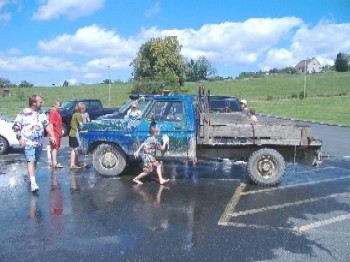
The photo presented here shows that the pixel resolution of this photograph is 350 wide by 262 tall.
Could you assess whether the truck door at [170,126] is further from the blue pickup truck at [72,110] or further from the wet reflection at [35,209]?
the blue pickup truck at [72,110]

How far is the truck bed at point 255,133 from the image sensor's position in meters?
8.45

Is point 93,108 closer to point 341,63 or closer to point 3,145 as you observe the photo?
point 3,145

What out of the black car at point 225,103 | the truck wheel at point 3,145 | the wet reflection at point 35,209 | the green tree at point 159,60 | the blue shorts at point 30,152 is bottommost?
the wet reflection at point 35,209

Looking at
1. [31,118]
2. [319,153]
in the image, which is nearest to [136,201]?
[31,118]

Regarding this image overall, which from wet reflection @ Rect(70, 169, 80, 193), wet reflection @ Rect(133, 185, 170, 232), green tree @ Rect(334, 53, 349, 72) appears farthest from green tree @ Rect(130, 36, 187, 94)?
wet reflection @ Rect(133, 185, 170, 232)

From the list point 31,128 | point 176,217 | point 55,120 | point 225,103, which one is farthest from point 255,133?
point 225,103

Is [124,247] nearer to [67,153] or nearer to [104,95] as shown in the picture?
[67,153]

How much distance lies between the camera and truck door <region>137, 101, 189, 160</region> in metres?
8.80

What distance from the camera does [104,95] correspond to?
71.1 metres

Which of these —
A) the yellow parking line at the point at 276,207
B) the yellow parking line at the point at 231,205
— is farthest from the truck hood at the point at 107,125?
the yellow parking line at the point at 276,207

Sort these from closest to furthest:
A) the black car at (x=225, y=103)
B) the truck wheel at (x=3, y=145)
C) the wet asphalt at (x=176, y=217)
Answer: the wet asphalt at (x=176, y=217) < the truck wheel at (x=3, y=145) < the black car at (x=225, y=103)

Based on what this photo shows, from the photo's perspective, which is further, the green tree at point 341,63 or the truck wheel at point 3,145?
the green tree at point 341,63

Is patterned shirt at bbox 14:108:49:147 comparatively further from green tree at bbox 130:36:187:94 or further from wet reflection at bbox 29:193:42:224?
green tree at bbox 130:36:187:94

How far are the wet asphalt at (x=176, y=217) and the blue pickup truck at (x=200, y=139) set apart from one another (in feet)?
1.51
